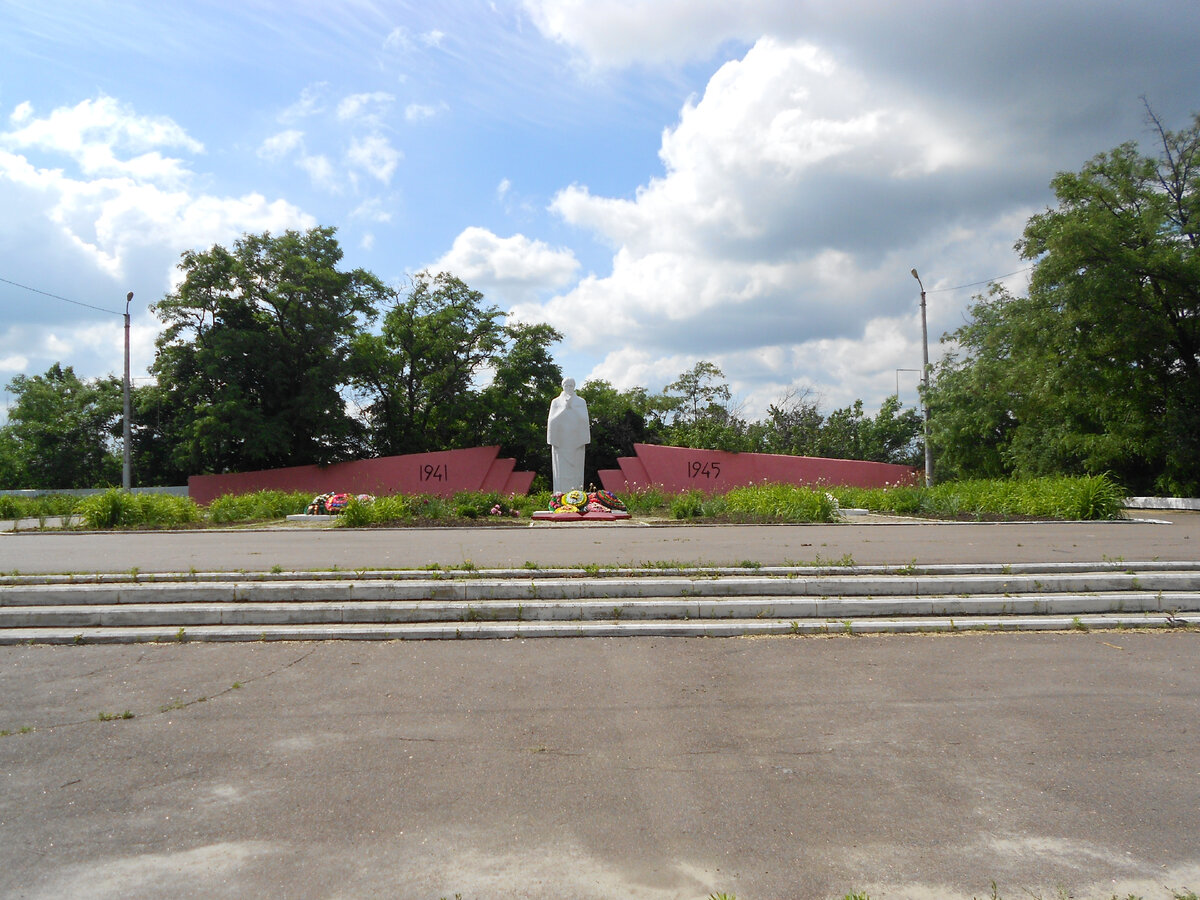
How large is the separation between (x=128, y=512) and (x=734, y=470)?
1802cm

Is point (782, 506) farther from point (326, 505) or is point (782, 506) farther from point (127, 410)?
point (127, 410)

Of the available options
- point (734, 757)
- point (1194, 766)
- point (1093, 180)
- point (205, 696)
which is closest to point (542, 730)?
point (734, 757)

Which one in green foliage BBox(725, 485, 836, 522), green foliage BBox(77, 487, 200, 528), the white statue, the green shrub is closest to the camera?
green foliage BBox(725, 485, 836, 522)

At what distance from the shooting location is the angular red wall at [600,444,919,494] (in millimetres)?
26469

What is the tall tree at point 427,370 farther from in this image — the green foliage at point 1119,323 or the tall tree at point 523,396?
the green foliage at point 1119,323

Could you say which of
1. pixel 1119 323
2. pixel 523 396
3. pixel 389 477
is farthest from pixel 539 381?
pixel 1119 323

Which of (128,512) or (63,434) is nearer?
(128,512)

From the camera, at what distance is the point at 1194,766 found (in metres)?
3.94

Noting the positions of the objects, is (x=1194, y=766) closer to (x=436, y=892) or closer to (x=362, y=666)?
(x=436, y=892)

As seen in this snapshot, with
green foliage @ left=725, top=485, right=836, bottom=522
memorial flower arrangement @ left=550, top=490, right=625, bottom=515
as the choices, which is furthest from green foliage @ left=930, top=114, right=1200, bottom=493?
memorial flower arrangement @ left=550, top=490, right=625, bottom=515

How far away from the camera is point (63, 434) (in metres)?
31.5

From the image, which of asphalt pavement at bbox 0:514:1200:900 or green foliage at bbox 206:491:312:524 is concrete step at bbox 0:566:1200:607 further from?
green foliage at bbox 206:491:312:524

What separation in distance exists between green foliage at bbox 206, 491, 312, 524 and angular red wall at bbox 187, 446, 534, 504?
5.30m

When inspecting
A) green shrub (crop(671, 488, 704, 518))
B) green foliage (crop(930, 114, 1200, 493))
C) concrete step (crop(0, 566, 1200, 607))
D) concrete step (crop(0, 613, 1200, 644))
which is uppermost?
green foliage (crop(930, 114, 1200, 493))
